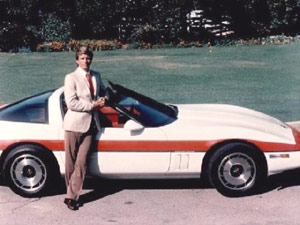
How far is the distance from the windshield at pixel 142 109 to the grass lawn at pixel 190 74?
4559 millimetres

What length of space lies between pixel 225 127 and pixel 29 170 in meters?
2.10

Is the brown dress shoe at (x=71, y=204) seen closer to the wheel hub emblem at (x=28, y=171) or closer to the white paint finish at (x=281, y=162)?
the wheel hub emblem at (x=28, y=171)

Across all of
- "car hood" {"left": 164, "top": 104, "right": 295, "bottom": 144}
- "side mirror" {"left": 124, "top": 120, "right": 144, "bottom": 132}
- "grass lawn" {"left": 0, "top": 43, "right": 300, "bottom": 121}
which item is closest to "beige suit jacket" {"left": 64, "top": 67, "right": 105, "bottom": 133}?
"side mirror" {"left": 124, "top": 120, "right": 144, "bottom": 132}

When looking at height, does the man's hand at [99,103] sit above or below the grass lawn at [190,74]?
above

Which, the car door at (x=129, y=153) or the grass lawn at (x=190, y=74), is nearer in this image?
the car door at (x=129, y=153)

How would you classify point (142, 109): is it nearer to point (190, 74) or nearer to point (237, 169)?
point (237, 169)

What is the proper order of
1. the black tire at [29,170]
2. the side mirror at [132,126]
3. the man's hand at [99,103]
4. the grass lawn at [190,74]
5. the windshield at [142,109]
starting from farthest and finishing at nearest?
the grass lawn at [190,74] → the windshield at [142,109] → the black tire at [29,170] → the side mirror at [132,126] → the man's hand at [99,103]

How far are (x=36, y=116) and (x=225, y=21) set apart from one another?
2802 centimetres

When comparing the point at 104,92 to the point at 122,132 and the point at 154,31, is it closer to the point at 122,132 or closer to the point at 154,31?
the point at 122,132

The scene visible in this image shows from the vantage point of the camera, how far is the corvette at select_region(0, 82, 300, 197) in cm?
580

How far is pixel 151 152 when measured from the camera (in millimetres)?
5801

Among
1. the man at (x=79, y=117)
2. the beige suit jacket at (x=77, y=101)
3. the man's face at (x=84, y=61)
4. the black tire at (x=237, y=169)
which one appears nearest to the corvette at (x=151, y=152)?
the black tire at (x=237, y=169)

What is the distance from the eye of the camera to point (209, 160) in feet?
19.2

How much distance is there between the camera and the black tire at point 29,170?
5.84 metres
